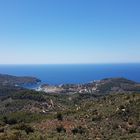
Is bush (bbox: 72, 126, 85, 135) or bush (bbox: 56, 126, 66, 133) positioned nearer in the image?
bush (bbox: 72, 126, 85, 135)

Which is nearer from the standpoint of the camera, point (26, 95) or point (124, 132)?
point (124, 132)

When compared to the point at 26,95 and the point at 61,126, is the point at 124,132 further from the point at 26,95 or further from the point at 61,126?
the point at 26,95

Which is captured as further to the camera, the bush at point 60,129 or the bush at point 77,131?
the bush at point 60,129

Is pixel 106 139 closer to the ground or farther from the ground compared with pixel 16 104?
farther from the ground

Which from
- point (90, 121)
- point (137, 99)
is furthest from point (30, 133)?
point (137, 99)

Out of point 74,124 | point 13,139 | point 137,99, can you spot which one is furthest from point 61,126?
point 137,99

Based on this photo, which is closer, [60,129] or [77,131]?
[77,131]

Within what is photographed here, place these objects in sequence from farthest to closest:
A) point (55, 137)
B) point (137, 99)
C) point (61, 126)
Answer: point (137, 99) → point (61, 126) → point (55, 137)

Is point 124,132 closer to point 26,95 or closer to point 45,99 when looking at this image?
point 45,99

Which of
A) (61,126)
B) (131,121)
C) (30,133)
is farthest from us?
(131,121)
